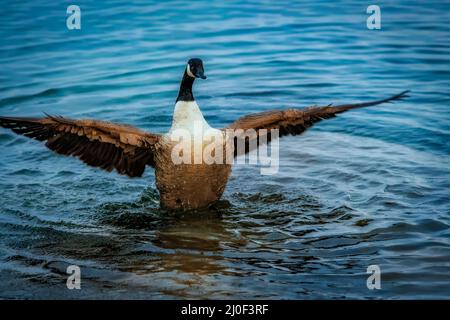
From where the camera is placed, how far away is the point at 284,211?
8289mm

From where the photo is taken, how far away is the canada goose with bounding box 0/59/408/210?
7.63 metres

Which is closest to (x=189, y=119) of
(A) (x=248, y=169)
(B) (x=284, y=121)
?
(B) (x=284, y=121)

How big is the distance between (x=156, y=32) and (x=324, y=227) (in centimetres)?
1112

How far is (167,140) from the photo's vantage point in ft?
25.4

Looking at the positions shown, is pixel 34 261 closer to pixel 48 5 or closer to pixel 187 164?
pixel 187 164

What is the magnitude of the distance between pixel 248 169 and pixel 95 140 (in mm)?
2678

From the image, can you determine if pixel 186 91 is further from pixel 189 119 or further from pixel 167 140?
pixel 167 140

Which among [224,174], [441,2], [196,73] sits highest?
[441,2]

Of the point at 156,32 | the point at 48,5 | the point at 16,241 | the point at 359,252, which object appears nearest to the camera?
the point at 359,252

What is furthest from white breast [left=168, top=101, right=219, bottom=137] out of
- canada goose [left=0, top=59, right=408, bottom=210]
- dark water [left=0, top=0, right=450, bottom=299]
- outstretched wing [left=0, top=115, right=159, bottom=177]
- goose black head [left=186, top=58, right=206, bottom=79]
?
dark water [left=0, top=0, right=450, bottom=299]

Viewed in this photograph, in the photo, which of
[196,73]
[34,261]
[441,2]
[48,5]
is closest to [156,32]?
[48,5]

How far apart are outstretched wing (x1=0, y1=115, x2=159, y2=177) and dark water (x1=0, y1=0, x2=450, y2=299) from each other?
2.11 ft

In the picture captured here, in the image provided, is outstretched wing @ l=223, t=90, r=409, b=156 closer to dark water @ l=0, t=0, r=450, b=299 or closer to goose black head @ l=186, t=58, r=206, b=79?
goose black head @ l=186, t=58, r=206, b=79

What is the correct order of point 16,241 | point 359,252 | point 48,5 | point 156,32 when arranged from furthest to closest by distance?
point 48,5 < point 156,32 < point 16,241 < point 359,252
